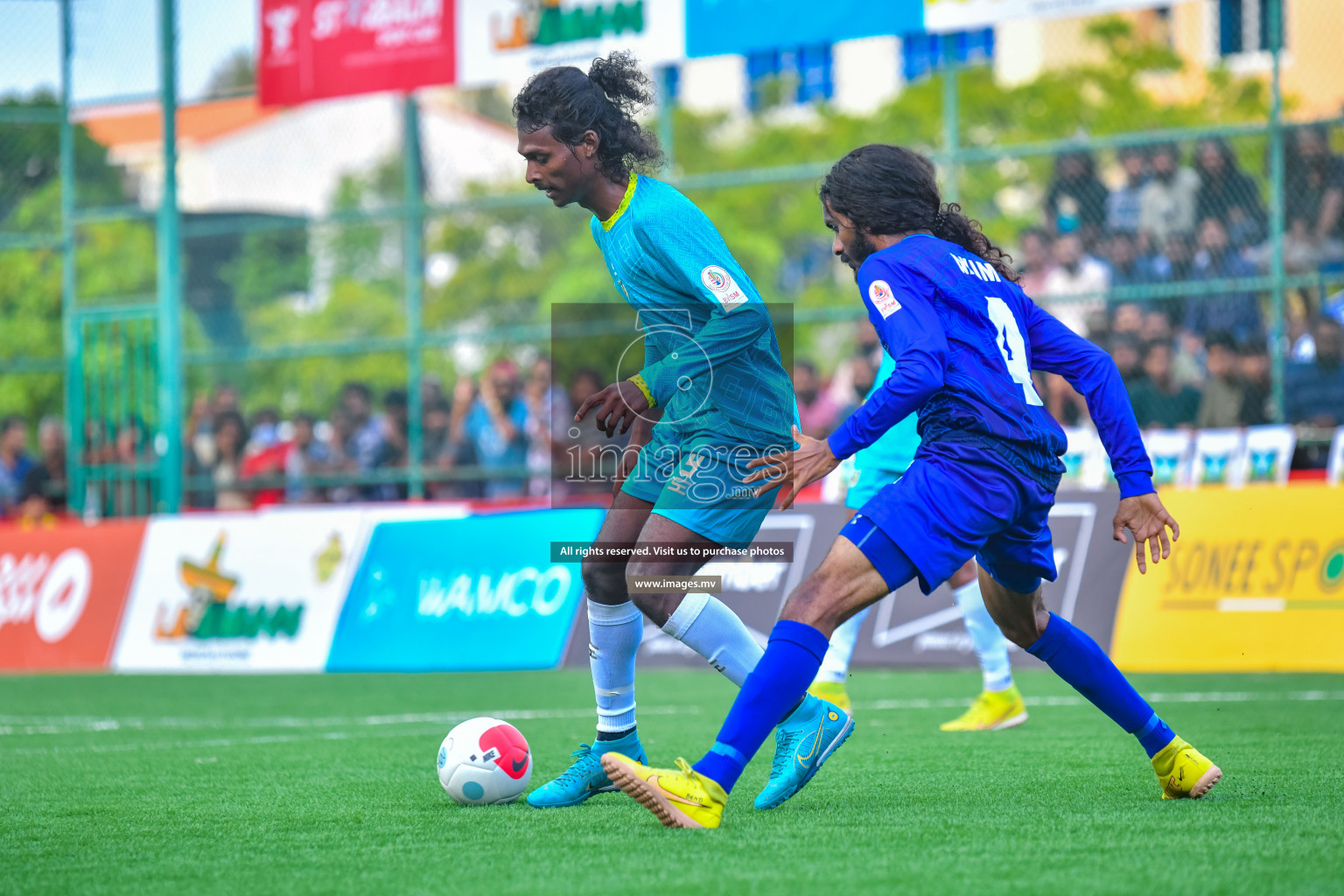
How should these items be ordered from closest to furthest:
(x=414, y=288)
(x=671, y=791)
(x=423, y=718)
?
(x=671, y=791) → (x=423, y=718) → (x=414, y=288)

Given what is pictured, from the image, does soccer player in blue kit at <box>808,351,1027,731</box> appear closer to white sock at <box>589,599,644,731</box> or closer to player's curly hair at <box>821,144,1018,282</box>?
white sock at <box>589,599,644,731</box>

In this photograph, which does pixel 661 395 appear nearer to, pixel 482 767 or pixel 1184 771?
pixel 482 767

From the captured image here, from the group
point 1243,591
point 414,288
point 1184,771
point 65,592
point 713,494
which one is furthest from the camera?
point 414,288

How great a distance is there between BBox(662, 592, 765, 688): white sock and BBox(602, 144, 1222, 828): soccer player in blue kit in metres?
0.52

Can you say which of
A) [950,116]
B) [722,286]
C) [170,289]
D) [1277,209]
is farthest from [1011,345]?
[170,289]

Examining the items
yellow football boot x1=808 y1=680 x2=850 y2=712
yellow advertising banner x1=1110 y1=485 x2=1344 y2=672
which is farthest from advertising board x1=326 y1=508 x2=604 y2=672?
yellow football boot x1=808 y1=680 x2=850 y2=712

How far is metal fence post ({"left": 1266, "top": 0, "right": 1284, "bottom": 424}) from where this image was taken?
39.1ft

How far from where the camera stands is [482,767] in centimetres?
545

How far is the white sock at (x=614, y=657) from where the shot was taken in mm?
5609

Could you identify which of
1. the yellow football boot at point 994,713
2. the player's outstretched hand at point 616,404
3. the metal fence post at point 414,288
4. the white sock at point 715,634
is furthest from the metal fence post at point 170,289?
the white sock at point 715,634

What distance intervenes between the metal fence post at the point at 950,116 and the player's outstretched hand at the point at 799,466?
8.47 m

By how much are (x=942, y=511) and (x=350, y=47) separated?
12.4m

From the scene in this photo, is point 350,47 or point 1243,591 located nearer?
→ point 1243,591

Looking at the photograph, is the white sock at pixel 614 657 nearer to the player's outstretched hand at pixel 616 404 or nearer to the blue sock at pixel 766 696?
the player's outstretched hand at pixel 616 404
